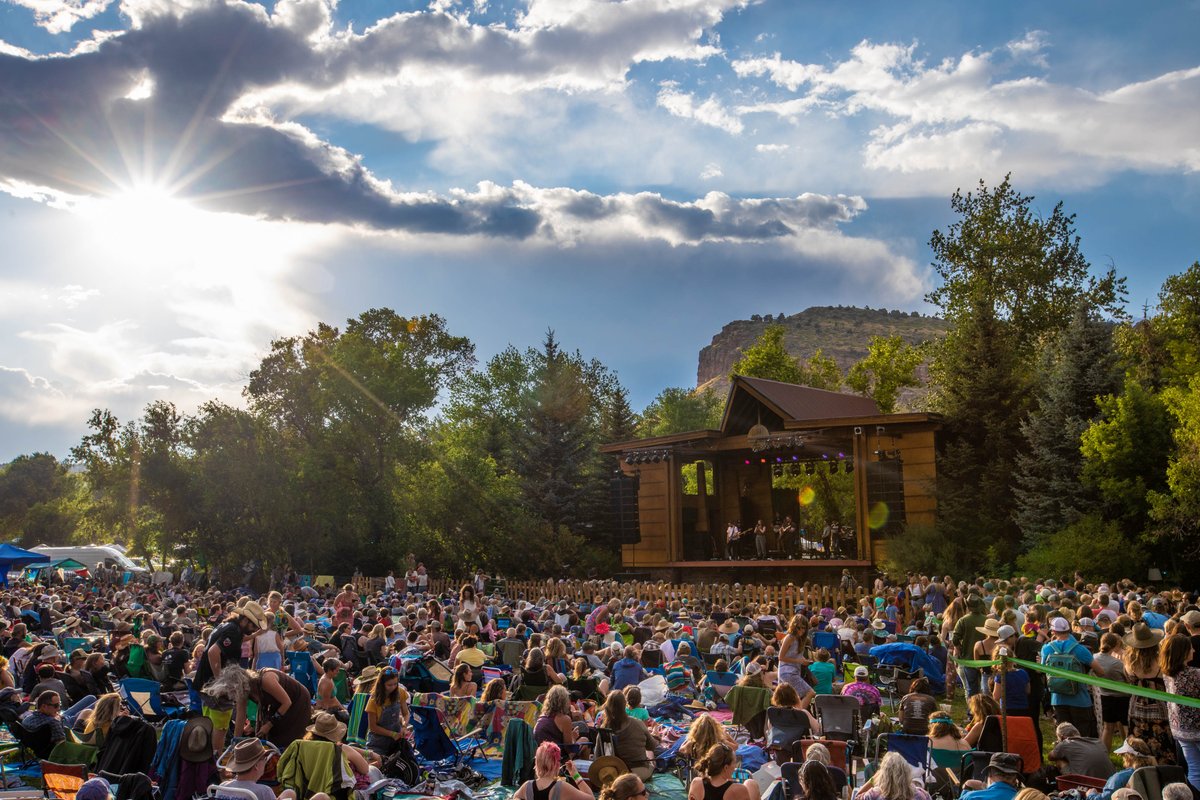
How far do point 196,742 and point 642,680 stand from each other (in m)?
5.74

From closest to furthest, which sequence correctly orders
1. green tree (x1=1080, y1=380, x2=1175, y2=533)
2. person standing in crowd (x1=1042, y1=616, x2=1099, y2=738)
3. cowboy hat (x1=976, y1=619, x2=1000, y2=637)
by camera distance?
1. person standing in crowd (x1=1042, y1=616, x2=1099, y2=738)
2. cowboy hat (x1=976, y1=619, x2=1000, y2=637)
3. green tree (x1=1080, y1=380, x2=1175, y2=533)

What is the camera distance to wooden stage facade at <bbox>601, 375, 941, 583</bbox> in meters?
26.9

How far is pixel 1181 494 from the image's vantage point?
22.7m

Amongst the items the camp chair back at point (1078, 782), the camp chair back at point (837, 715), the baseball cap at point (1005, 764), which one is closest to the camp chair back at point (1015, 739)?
the camp chair back at point (1078, 782)

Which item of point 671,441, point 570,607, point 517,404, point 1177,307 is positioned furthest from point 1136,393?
point 517,404

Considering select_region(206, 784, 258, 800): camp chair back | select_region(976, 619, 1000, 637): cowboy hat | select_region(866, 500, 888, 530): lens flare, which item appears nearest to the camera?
select_region(206, 784, 258, 800): camp chair back

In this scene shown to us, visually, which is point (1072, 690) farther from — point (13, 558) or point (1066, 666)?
point (13, 558)

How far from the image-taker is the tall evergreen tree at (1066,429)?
2623cm

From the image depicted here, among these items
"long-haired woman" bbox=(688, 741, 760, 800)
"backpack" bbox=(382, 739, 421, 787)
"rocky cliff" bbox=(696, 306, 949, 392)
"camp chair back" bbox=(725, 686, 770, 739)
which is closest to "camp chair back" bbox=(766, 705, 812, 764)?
"camp chair back" bbox=(725, 686, 770, 739)

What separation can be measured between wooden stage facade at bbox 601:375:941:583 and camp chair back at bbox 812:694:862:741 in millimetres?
17546

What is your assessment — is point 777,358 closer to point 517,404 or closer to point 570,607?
point 517,404

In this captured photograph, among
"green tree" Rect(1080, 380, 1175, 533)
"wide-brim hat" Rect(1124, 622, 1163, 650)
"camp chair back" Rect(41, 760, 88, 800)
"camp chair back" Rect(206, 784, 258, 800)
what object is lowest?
"camp chair back" Rect(41, 760, 88, 800)

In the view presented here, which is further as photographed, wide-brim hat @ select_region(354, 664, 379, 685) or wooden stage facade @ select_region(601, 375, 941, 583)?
wooden stage facade @ select_region(601, 375, 941, 583)

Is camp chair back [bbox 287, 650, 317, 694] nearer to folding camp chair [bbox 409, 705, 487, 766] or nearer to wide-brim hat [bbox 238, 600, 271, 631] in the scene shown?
folding camp chair [bbox 409, 705, 487, 766]
